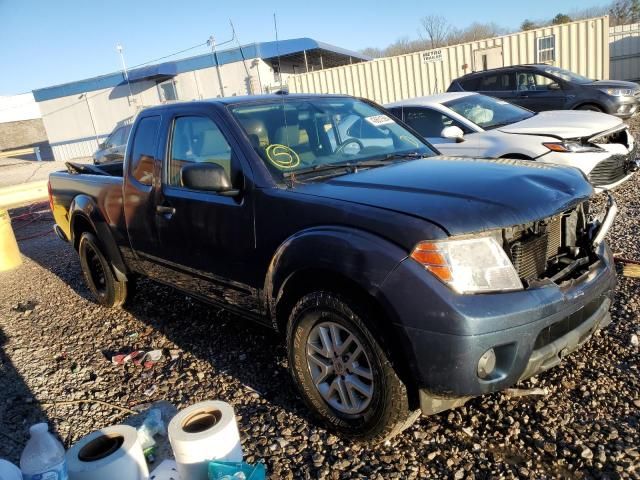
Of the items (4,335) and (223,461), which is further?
(4,335)

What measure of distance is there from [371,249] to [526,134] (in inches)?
199

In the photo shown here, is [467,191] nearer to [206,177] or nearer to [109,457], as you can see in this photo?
[206,177]

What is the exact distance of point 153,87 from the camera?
27.5m

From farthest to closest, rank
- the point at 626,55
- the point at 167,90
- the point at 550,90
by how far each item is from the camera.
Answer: the point at 167,90
the point at 626,55
the point at 550,90

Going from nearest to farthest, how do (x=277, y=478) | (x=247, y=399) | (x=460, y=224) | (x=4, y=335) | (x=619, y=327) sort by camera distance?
(x=460, y=224)
(x=277, y=478)
(x=247, y=399)
(x=619, y=327)
(x=4, y=335)

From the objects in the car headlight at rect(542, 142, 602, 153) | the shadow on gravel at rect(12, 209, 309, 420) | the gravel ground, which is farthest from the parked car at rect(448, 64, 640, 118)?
the shadow on gravel at rect(12, 209, 309, 420)

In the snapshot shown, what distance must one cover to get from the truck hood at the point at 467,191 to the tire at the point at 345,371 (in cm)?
56

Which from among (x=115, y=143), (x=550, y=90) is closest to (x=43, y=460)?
(x=550, y=90)

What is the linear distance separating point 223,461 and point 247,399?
1.13m

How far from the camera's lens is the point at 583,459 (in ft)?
8.03

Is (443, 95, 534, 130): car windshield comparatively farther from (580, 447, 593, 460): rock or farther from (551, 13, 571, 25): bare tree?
(551, 13, 571, 25): bare tree

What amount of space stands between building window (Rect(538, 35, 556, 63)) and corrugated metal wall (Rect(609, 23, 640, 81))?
1091 cm

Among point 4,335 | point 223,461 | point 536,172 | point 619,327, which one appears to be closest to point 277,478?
point 223,461

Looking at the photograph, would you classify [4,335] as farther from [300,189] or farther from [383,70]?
[383,70]
